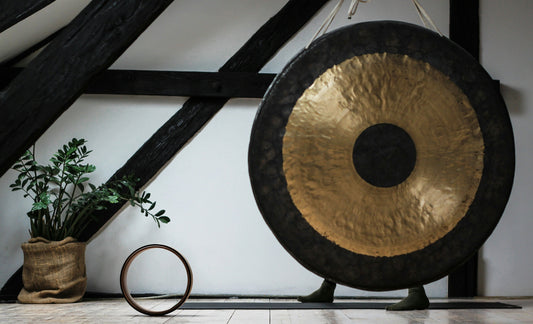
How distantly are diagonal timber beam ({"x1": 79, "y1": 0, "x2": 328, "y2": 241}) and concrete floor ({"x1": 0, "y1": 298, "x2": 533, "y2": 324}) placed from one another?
819 millimetres

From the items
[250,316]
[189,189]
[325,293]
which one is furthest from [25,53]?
[325,293]

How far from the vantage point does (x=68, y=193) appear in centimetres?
375

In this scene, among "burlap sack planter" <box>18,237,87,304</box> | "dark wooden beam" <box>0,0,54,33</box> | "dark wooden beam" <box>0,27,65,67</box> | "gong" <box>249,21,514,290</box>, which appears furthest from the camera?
"dark wooden beam" <box>0,27,65,67</box>

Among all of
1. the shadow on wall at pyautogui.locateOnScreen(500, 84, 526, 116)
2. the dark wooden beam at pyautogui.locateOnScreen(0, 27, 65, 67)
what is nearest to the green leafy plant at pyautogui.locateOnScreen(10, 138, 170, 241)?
the dark wooden beam at pyautogui.locateOnScreen(0, 27, 65, 67)

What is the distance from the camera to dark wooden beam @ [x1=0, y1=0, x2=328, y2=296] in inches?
146

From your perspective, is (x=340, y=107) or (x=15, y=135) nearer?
(x=340, y=107)

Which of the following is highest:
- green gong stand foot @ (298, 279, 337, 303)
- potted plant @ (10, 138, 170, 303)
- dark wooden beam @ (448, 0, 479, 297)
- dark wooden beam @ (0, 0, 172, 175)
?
dark wooden beam @ (448, 0, 479, 297)

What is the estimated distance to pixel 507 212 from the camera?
150 inches

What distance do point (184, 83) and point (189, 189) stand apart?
78cm

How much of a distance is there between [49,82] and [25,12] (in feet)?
0.86

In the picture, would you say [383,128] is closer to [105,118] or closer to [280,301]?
[280,301]

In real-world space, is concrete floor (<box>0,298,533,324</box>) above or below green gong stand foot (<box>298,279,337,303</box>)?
below

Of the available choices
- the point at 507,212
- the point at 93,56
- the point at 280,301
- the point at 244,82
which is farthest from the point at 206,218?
the point at 507,212

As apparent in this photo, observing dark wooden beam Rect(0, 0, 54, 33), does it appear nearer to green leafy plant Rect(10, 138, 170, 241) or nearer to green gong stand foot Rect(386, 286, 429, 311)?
green leafy plant Rect(10, 138, 170, 241)
